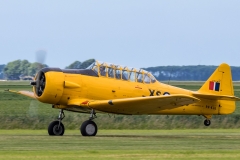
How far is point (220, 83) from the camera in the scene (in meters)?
24.5

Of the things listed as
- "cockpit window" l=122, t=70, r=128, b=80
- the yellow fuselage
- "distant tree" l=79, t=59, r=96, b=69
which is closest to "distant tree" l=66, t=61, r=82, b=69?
"distant tree" l=79, t=59, r=96, b=69

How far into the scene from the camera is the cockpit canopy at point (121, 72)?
73.0ft

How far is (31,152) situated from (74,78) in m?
7.08

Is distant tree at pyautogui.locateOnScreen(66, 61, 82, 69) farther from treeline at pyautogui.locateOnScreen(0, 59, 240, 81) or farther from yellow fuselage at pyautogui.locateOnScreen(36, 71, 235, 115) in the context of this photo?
treeline at pyautogui.locateOnScreen(0, 59, 240, 81)

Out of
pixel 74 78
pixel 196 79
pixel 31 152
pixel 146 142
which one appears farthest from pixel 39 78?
pixel 196 79

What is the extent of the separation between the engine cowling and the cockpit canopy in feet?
4.37

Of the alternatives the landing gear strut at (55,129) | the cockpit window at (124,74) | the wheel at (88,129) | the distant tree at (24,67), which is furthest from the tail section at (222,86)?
the distant tree at (24,67)

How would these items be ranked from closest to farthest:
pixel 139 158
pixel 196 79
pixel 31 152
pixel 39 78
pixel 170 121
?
1. pixel 139 158
2. pixel 31 152
3. pixel 39 78
4. pixel 170 121
5. pixel 196 79

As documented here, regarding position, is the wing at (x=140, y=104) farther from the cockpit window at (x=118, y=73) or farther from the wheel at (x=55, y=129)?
the wheel at (x=55, y=129)

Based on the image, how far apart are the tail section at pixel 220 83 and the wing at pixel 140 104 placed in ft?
9.93

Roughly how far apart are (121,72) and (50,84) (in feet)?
8.46

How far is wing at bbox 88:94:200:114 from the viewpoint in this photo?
20.7 m

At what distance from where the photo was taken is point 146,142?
18.3 metres

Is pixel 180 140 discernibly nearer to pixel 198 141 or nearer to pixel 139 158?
pixel 198 141
